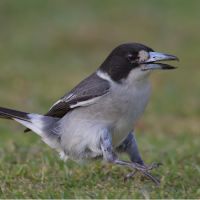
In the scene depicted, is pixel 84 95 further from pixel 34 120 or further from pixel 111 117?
pixel 34 120

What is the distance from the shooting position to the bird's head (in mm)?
6148

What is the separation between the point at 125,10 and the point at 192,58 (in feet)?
15.4

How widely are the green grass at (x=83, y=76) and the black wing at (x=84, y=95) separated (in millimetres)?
566

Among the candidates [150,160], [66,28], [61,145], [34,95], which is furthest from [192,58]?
[61,145]

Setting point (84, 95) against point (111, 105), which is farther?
point (84, 95)

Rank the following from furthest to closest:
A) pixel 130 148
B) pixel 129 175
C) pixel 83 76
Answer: pixel 83 76 → pixel 130 148 → pixel 129 175

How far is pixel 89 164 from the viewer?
688 cm

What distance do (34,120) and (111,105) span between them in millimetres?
981

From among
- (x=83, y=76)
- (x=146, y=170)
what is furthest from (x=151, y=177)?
(x=83, y=76)

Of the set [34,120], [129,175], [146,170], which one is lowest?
[129,175]

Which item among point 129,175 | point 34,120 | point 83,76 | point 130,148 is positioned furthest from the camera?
point 83,76

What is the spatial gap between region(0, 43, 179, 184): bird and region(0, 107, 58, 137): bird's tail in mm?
228

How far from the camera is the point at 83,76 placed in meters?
13.1

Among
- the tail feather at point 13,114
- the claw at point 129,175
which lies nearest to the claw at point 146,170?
the claw at point 129,175
